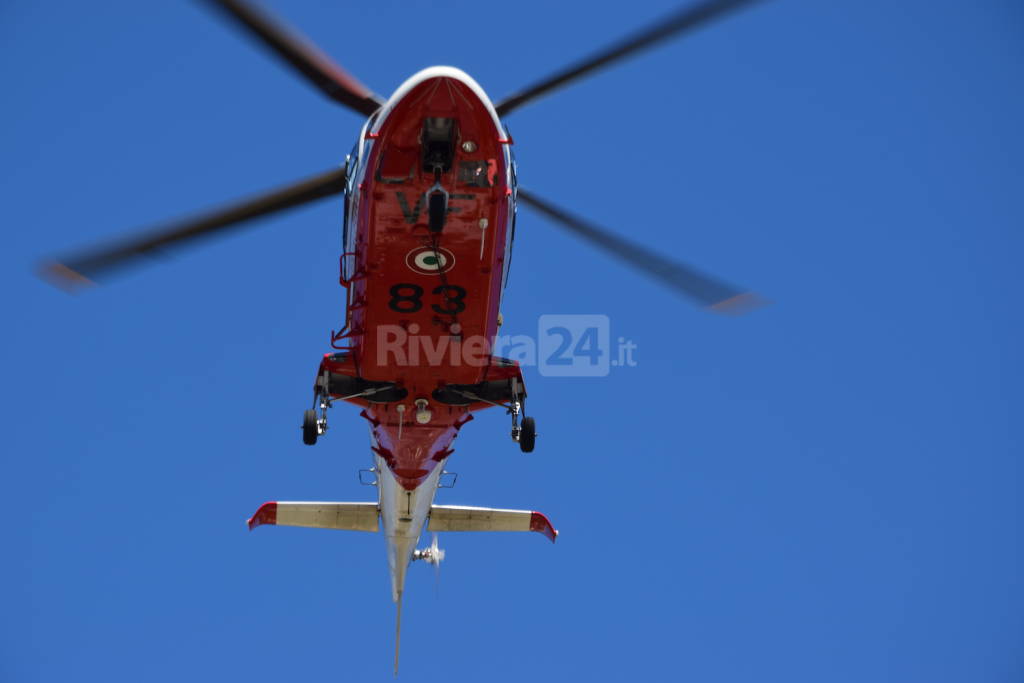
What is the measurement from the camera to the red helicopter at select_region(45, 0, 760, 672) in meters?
15.9

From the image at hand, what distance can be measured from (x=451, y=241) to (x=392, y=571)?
13435mm

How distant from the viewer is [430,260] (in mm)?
17953

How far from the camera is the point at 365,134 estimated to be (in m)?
17.0

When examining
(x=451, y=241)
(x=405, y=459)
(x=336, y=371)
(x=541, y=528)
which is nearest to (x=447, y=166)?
(x=451, y=241)

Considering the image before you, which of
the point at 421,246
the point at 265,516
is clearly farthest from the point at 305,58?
the point at 265,516

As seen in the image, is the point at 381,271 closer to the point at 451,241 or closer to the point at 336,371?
the point at 451,241

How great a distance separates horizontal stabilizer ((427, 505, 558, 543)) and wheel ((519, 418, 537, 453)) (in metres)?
7.53

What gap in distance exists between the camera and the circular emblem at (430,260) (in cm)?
1780

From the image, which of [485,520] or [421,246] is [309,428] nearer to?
[421,246]

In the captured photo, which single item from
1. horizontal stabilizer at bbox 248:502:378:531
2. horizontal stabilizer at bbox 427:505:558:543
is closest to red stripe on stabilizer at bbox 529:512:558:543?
horizontal stabilizer at bbox 427:505:558:543

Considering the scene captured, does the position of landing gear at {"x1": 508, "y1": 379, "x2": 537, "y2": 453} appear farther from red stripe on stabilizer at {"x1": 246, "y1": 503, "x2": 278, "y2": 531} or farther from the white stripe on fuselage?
red stripe on stabilizer at {"x1": 246, "y1": 503, "x2": 278, "y2": 531}

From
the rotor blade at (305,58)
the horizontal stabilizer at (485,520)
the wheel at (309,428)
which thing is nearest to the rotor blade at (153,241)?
the rotor blade at (305,58)

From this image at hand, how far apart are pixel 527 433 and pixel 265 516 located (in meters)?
10.6

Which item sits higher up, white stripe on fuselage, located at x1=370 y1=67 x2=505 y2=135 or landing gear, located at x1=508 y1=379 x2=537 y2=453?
white stripe on fuselage, located at x1=370 y1=67 x2=505 y2=135
